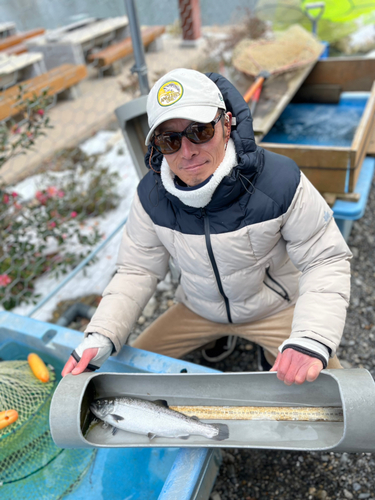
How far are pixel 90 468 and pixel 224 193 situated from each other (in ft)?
4.44

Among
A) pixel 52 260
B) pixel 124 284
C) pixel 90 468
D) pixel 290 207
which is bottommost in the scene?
pixel 52 260

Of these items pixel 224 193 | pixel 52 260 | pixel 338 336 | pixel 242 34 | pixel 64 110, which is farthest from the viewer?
pixel 242 34

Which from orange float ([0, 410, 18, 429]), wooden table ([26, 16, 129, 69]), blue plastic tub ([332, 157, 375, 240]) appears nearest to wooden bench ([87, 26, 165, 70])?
wooden table ([26, 16, 129, 69])

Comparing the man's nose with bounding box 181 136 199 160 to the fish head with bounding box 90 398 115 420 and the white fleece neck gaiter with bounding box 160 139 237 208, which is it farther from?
the fish head with bounding box 90 398 115 420

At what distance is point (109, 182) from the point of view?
3.86 meters

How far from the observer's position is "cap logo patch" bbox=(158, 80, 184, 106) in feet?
4.21

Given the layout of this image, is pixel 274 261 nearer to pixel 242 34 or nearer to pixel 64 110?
pixel 64 110

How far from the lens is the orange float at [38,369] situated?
5.80 ft

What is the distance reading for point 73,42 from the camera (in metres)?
5.59

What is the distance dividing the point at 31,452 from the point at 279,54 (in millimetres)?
3956

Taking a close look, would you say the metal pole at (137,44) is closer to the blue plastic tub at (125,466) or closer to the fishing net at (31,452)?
the blue plastic tub at (125,466)

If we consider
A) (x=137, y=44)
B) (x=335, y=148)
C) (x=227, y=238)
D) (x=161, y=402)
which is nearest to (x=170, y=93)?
(x=227, y=238)

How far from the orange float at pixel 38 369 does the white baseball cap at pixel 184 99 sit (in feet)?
3.93

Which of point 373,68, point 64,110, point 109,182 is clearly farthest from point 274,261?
point 64,110
